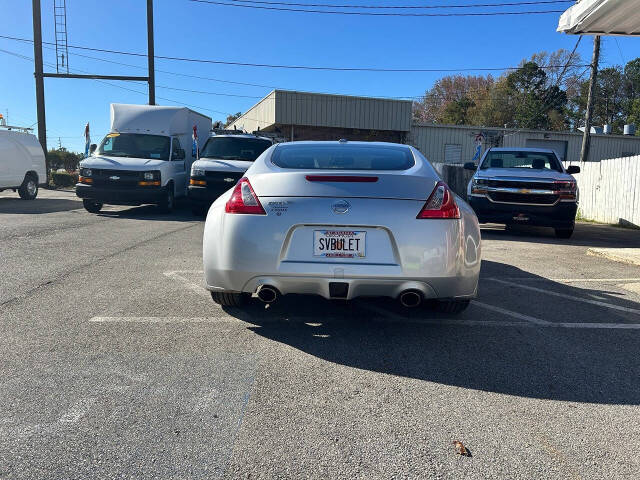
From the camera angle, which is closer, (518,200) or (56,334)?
(56,334)

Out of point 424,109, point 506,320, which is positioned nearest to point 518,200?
point 506,320

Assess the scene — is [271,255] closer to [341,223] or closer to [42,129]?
[341,223]

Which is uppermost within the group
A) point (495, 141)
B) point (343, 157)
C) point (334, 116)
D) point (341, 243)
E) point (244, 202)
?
point (334, 116)

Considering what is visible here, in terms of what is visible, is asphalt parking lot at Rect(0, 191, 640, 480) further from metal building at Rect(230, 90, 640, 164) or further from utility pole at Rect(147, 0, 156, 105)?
metal building at Rect(230, 90, 640, 164)

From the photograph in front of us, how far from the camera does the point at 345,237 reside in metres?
3.68

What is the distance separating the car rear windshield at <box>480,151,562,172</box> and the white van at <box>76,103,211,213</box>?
24.8 feet

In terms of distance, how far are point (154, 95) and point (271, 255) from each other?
69.8 ft

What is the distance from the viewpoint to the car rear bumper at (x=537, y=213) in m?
10.2

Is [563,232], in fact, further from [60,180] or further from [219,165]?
[60,180]

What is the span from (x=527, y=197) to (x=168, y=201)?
28.0 feet

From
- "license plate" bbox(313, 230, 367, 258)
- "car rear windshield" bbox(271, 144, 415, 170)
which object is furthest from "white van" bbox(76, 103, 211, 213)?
"license plate" bbox(313, 230, 367, 258)

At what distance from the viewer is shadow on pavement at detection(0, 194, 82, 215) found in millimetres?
13503

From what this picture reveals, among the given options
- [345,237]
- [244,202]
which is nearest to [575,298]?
[345,237]

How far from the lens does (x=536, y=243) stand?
1003 cm
